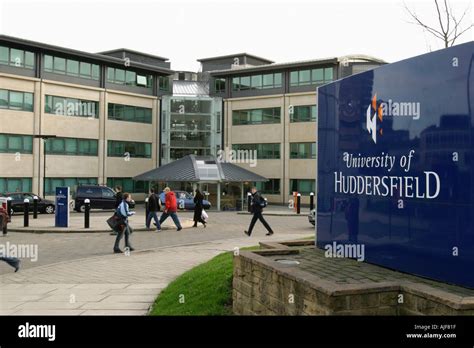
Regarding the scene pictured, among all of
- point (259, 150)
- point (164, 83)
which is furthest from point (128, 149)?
point (259, 150)

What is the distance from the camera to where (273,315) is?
18.9 ft

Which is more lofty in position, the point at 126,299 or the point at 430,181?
the point at 430,181

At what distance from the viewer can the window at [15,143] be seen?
37.3 m

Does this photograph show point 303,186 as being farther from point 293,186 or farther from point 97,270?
point 97,270

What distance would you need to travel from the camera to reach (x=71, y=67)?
42.8 meters

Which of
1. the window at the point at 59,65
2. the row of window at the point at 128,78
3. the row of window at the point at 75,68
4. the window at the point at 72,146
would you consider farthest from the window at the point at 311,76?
the window at the point at 59,65

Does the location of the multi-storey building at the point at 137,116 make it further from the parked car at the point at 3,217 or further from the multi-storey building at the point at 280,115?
the parked car at the point at 3,217

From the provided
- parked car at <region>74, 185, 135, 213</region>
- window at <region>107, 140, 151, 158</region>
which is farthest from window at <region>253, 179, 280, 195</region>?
parked car at <region>74, 185, 135, 213</region>

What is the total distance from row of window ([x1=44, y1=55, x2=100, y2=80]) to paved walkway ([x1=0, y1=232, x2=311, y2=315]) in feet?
101

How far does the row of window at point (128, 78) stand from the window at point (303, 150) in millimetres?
14889

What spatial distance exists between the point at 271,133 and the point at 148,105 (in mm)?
11755
